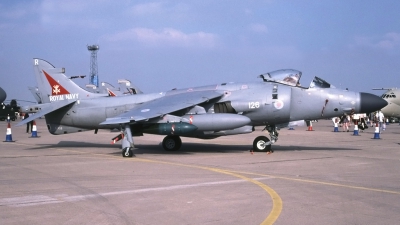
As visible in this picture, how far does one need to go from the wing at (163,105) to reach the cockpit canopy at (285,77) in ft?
6.09

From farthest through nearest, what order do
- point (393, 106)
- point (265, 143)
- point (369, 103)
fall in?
point (393, 106)
point (265, 143)
point (369, 103)

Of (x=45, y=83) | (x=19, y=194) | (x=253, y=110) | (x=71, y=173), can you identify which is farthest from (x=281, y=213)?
(x=45, y=83)

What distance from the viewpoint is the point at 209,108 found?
15562 millimetres

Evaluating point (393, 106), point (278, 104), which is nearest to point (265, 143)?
point (278, 104)

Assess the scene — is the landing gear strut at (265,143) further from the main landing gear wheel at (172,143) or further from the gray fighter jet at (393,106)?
the gray fighter jet at (393,106)

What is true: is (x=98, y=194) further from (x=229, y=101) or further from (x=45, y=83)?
(x=45, y=83)

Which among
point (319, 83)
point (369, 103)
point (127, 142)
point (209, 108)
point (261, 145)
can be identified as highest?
point (319, 83)

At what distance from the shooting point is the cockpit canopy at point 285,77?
15477mm

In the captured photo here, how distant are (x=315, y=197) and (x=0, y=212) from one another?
5011 millimetres

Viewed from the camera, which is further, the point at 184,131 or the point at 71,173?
the point at 184,131

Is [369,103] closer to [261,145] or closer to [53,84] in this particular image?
[261,145]

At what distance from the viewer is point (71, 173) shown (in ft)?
35.0

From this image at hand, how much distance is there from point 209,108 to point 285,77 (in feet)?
9.40

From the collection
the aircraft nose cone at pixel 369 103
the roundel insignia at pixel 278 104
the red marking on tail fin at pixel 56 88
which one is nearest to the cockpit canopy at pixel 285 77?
the roundel insignia at pixel 278 104
